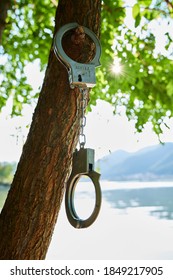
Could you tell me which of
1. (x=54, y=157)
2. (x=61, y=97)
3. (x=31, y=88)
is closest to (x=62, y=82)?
(x=61, y=97)

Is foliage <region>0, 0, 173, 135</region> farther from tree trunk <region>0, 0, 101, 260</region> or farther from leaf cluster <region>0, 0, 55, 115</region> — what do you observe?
tree trunk <region>0, 0, 101, 260</region>

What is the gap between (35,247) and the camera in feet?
5.73

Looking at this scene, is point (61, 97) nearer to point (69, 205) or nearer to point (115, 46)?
point (69, 205)

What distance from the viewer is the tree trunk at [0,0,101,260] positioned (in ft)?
5.65

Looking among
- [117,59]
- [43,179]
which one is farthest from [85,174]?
[117,59]

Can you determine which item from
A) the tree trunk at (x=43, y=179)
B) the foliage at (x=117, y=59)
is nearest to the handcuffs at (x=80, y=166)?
the tree trunk at (x=43, y=179)

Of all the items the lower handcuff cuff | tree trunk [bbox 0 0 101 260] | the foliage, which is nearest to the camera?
the lower handcuff cuff

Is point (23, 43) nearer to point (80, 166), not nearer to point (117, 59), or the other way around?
point (117, 59)

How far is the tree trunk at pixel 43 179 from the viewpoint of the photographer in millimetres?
1724

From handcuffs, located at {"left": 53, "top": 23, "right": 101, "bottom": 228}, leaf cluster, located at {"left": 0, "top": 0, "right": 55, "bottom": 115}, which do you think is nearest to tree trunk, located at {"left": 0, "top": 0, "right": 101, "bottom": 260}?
handcuffs, located at {"left": 53, "top": 23, "right": 101, "bottom": 228}

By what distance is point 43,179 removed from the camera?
1725 mm

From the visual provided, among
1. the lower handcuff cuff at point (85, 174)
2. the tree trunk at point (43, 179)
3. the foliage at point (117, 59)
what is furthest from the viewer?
the foliage at point (117, 59)

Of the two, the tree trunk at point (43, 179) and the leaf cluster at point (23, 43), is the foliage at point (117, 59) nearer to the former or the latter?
the leaf cluster at point (23, 43)

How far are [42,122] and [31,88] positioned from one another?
2704mm
